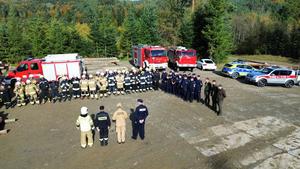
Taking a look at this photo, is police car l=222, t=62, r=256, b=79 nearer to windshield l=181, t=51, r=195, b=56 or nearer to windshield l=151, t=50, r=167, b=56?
windshield l=181, t=51, r=195, b=56

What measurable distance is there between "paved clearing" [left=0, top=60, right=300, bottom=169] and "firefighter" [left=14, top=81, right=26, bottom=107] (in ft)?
1.96

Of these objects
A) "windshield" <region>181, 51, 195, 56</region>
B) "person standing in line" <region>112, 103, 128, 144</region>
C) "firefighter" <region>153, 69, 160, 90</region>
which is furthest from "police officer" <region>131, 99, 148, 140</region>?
"windshield" <region>181, 51, 195, 56</region>

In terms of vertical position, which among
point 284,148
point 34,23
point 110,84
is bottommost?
point 284,148

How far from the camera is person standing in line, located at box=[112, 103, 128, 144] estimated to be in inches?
400

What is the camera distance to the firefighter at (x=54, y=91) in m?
16.3

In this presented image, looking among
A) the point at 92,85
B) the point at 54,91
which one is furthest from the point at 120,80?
the point at 54,91

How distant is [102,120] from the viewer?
9961 millimetres

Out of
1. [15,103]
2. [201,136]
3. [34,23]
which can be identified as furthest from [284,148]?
[34,23]

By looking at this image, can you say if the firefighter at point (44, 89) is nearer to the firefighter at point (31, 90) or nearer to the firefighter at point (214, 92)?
the firefighter at point (31, 90)

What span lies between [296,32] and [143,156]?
51.6 meters

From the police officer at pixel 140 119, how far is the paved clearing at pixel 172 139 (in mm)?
361

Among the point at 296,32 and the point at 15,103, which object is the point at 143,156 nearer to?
the point at 15,103

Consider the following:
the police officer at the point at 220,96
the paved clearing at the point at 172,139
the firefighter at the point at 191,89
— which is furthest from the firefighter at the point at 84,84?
the police officer at the point at 220,96

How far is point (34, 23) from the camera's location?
47500 millimetres
